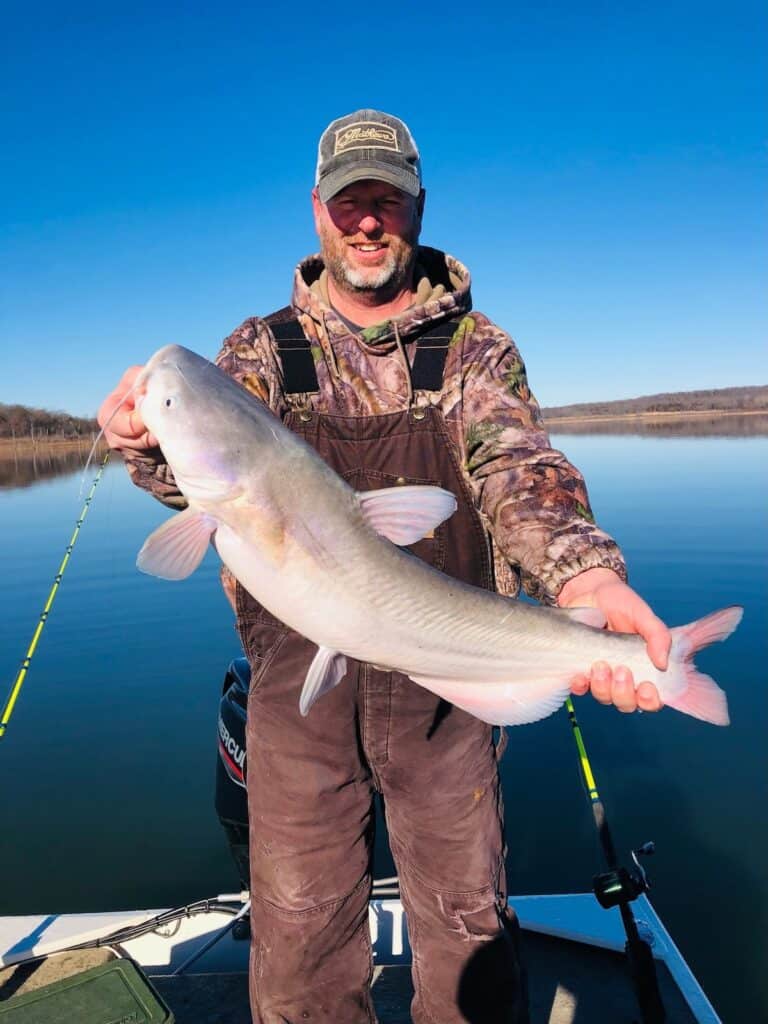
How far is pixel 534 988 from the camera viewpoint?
381 centimetres

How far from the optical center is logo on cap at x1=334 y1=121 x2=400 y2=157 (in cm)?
315

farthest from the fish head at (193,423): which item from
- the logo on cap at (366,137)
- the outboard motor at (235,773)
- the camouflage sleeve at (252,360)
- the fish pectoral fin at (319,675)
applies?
the outboard motor at (235,773)

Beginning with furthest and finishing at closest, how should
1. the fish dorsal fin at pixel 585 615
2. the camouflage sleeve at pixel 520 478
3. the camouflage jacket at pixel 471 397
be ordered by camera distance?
the camouflage jacket at pixel 471 397 → the camouflage sleeve at pixel 520 478 → the fish dorsal fin at pixel 585 615

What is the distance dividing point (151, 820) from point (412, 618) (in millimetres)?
5261

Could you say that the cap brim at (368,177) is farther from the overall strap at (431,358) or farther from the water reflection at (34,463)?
the water reflection at (34,463)

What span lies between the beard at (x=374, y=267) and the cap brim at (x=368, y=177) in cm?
17

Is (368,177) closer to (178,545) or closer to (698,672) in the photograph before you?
(178,545)

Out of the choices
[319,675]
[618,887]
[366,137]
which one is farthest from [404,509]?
[618,887]

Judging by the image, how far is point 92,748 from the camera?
7.94 m

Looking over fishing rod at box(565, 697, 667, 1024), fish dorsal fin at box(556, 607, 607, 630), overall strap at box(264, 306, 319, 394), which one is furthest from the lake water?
fish dorsal fin at box(556, 607, 607, 630)

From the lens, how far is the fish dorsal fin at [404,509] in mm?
2328

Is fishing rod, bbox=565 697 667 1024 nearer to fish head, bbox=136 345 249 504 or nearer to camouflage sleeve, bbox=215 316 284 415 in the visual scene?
camouflage sleeve, bbox=215 316 284 415

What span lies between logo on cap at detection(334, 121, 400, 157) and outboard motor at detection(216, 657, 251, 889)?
2.83 m

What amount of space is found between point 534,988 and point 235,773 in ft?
6.40
